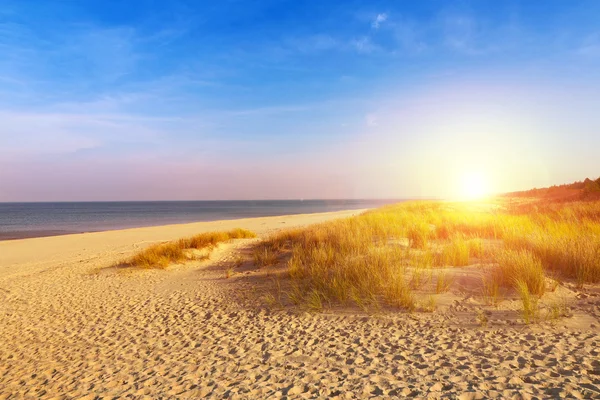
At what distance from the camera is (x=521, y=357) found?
470cm

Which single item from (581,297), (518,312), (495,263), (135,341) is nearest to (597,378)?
(518,312)

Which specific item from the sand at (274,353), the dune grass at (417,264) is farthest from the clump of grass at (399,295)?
the sand at (274,353)

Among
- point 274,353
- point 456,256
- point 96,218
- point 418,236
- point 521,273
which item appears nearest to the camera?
point 274,353

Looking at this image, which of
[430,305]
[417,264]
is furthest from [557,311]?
[417,264]

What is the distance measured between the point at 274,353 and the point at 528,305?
4270mm

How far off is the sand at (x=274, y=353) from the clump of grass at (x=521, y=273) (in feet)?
2.59

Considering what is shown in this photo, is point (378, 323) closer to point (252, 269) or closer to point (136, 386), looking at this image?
point (136, 386)

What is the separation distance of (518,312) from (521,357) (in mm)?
1817

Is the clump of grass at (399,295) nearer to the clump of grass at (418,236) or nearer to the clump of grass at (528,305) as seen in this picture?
the clump of grass at (528,305)

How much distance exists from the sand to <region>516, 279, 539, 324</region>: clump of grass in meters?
0.27

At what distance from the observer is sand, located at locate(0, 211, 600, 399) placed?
4273mm

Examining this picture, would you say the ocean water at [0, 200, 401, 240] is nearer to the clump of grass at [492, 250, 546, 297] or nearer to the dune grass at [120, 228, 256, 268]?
the dune grass at [120, 228, 256, 268]

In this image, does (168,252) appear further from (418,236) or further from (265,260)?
(418,236)

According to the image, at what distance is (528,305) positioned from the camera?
20.0 feet
